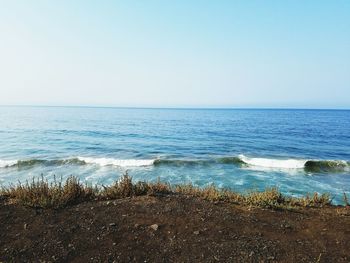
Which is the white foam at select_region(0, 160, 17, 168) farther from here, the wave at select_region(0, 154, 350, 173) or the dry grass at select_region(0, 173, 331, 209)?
the dry grass at select_region(0, 173, 331, 209)

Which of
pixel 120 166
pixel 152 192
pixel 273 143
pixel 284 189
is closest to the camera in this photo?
pixel 152 192

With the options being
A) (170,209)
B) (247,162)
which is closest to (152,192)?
(170,209)

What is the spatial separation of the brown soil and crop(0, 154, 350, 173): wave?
14.0 metres

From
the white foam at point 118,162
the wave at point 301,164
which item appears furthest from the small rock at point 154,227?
the wave at point 301,164

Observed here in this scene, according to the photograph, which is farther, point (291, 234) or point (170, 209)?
point (170, 209)

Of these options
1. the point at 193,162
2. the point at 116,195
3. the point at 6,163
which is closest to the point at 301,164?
the point at 193,162

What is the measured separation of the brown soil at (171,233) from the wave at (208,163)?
552 inches

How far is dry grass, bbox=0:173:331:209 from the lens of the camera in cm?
784

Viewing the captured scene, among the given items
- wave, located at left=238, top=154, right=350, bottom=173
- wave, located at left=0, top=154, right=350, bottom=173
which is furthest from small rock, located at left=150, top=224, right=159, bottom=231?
wave, located at left=238, top=154, right=350, bottom=173

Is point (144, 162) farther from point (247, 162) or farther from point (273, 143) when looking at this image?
point (273, 143)

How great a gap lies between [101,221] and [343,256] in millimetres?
5088

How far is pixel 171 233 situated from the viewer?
6293mm

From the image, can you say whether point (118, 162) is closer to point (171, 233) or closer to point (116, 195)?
point (116, 195)

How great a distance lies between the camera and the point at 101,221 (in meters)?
6.84
